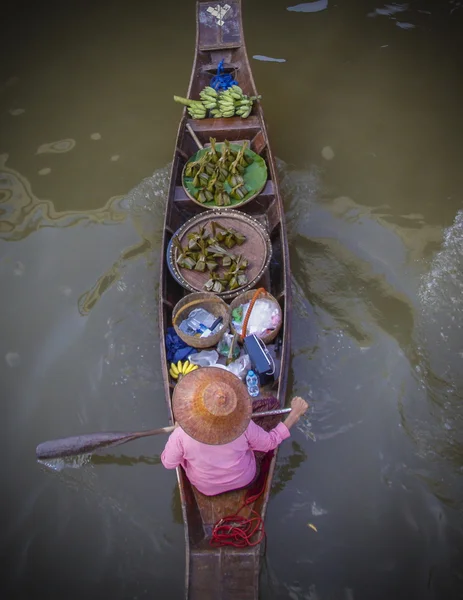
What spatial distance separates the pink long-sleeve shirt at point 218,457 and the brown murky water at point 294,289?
106 cm

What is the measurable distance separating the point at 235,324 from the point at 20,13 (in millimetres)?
7671

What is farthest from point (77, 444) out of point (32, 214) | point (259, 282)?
point (32, 214)

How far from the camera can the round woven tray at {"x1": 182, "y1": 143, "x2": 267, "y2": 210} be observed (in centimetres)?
500

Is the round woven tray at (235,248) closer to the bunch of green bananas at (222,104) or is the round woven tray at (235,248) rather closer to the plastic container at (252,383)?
the plastic container at (252,383)

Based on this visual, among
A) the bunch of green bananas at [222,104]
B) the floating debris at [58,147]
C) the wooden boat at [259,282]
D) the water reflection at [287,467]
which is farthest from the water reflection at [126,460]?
the floating debris at [58,147]

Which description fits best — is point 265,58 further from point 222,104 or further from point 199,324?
point 199,324

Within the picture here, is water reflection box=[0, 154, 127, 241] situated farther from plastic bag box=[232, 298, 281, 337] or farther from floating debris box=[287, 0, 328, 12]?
floating debris box=[287, 0, 328, 12]

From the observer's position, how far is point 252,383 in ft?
13.2

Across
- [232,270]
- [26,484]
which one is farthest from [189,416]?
[26,484]

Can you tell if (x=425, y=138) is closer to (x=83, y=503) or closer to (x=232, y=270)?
(x=232, y=270)

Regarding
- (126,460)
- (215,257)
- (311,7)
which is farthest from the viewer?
(311,7)

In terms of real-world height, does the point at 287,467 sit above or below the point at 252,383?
below

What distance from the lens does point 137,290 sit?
211 inches

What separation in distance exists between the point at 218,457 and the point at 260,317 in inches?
63.5
